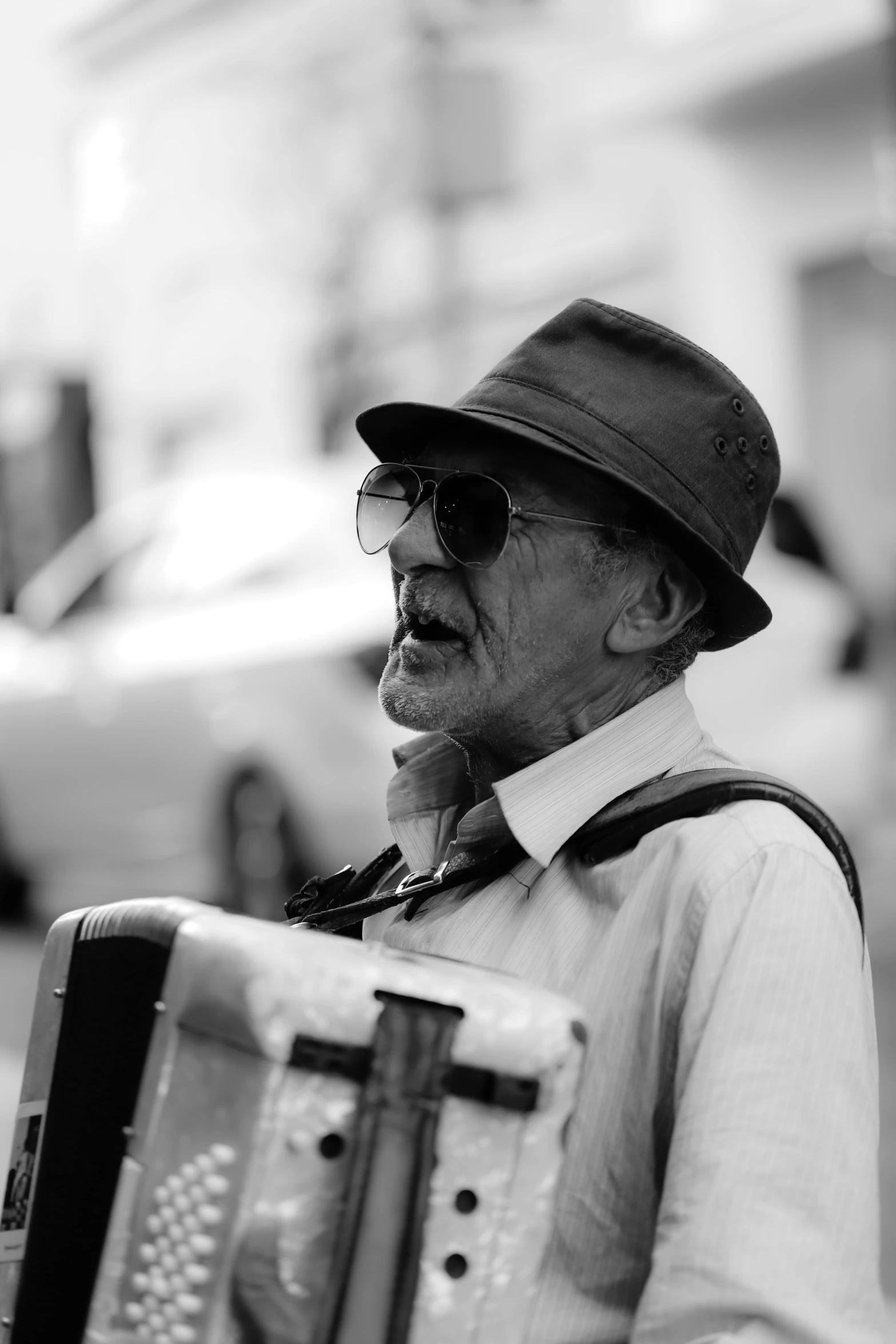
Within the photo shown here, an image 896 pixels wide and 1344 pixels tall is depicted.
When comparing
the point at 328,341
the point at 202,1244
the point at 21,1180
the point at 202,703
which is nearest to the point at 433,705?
the point at 21,1180

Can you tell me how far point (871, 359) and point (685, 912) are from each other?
10.8m

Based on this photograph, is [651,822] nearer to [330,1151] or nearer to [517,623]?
[517,623]

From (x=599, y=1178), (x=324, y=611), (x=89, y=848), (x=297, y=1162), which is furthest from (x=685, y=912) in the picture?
(x=89, y=848)

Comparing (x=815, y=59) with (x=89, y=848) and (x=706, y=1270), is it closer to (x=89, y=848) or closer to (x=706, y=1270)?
(x=89, y=848)

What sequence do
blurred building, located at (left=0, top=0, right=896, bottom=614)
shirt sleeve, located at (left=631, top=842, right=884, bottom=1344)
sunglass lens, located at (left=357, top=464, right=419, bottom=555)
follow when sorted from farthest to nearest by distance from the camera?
blurred building, located at (left=0, top=0, right=896, bottom=614)
sunglass lens, located at (left=357, top=464, right=419, bottom=555)
shirt sleeve, located at (left=631, top=842, right=884, bottom=1344)

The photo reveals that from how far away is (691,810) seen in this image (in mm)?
1847

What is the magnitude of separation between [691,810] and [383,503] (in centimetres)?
72

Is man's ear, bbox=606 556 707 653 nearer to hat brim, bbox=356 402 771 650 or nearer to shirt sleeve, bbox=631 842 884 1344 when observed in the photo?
hat brim, bbox=356 402 771 650

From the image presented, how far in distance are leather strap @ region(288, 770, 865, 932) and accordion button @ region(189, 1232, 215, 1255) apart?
615mm

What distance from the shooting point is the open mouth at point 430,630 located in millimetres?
2121

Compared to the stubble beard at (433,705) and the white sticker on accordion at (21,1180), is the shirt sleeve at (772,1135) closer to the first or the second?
the stubble beard at (433,705)

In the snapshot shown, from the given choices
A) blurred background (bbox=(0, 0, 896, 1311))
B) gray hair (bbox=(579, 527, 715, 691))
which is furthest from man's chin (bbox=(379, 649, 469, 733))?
blurred background (bbox=(0, 0, 896, 1311))

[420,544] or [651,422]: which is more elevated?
[651,422]

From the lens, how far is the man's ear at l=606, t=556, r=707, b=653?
2094 mm
